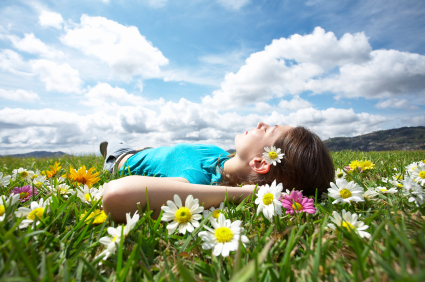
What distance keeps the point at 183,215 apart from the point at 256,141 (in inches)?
66.2

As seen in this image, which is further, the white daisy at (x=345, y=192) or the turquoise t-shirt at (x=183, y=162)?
the turquoise t-shirt at (x=183, y=162)

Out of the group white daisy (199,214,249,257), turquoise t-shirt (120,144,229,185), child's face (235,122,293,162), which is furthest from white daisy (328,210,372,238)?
turquoise t-shirt (120,144,229,185)

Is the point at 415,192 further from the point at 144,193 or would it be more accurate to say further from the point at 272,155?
the point at 144,193

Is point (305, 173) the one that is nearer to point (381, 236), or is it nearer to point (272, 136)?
point (272, 136)

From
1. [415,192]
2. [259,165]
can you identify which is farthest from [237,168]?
[415,192]

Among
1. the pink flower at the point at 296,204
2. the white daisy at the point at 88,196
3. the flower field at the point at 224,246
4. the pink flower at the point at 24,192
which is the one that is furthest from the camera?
the pink flower at the point at 24,192

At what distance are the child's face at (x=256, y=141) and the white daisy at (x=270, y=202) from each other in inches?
45.4

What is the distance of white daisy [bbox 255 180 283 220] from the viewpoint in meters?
1.44

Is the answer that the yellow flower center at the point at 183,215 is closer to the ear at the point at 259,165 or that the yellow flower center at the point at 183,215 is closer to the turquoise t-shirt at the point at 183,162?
the turquoise t-shirt at the point at 183,162

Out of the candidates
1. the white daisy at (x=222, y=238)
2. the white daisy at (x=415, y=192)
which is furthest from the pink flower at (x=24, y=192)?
the white daisy at (x=415, y=192)

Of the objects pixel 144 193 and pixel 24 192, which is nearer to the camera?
pixel 144 193

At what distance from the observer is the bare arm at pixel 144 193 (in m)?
1.46

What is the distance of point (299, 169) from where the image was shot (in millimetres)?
2553

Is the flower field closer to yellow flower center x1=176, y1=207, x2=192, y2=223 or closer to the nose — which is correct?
yellow flower center x1=176, y1=207, x2=192, y2=223
